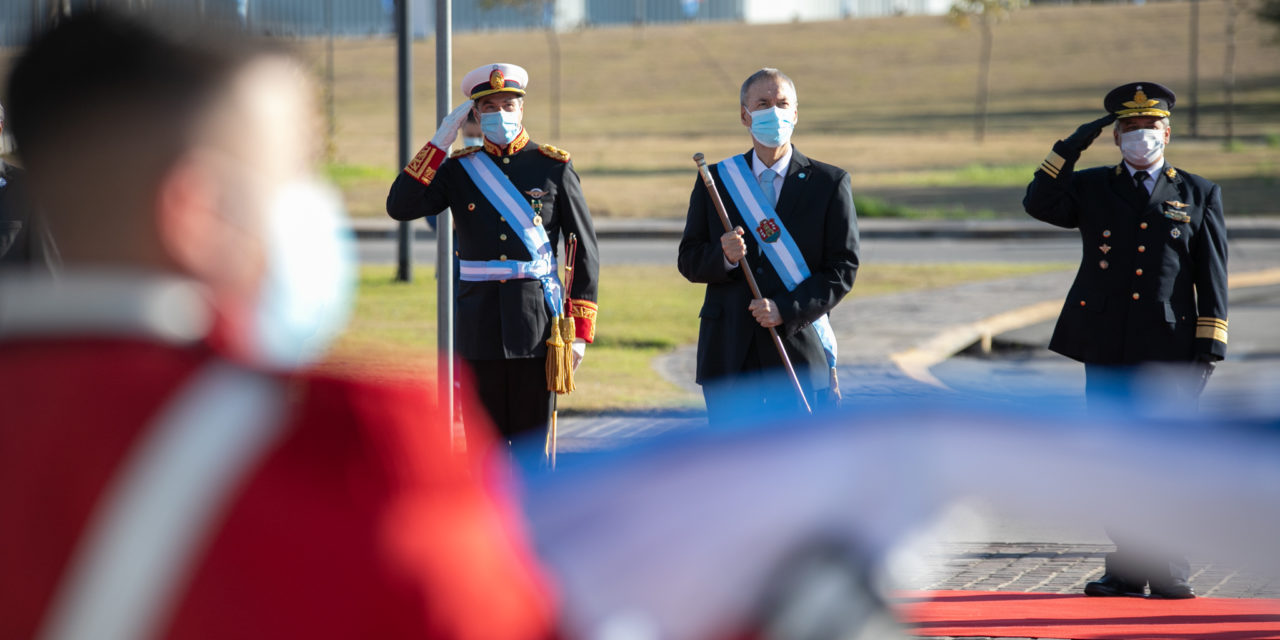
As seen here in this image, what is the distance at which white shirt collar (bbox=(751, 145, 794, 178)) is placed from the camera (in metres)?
5.75

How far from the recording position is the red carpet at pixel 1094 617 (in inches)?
179

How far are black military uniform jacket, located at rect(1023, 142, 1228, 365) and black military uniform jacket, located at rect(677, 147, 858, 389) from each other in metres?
0.80

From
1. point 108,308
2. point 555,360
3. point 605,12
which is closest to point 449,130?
point 555,360

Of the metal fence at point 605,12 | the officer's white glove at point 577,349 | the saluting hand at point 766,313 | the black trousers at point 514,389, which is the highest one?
the metal fence at point 605,12

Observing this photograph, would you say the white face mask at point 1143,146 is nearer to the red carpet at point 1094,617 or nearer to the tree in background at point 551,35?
the red carpet at point 1094,617

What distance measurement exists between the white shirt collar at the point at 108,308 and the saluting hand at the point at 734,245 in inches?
176

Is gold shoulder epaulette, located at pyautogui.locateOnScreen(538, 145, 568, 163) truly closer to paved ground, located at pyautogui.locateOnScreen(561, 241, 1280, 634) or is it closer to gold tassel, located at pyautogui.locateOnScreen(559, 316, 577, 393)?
gold tassel, located at pyautogui.locateOnScreen(559, 316, 577, 393)

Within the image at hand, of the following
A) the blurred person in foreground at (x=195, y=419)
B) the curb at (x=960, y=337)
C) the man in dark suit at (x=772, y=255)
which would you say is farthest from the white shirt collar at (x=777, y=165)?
the blurred person in foreground at (x=195, y=419)

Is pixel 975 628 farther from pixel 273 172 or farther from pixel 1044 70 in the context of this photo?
pixel 1044 70

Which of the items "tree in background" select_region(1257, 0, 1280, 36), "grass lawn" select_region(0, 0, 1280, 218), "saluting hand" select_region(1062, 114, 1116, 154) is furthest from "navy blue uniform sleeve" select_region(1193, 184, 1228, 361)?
"tree in background" select_region(1257, 0, 1280, 36)

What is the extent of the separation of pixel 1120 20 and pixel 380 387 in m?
75.6

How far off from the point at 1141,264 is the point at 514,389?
2587mm

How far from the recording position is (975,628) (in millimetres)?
4684

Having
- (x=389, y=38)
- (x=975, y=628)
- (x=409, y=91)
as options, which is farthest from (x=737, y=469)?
(x=389, y=38)
